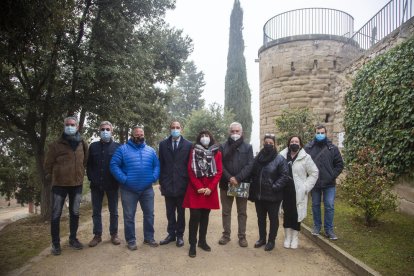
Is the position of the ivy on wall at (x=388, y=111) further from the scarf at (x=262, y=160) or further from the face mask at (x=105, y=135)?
the face mask at (x=105, y=135)

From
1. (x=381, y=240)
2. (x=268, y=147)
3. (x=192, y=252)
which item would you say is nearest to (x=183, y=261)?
(x=192, y=252)

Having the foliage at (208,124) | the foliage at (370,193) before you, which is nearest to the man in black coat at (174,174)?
the foliage at (370,193)

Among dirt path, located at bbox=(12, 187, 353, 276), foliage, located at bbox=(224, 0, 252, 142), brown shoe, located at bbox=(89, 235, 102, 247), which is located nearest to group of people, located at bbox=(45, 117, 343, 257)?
brown shoe, located at bbox=(89, 235, 102, 247)

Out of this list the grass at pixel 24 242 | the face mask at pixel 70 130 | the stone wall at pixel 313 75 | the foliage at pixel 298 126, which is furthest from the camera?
the stone wall at pixel 313 75

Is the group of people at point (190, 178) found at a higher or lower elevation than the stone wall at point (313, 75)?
lower

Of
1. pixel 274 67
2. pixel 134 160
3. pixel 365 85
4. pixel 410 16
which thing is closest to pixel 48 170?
pixel 134 160

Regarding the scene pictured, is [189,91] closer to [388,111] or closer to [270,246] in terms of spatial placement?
[388,111]

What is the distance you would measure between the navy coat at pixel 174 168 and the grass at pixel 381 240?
8.91 feet

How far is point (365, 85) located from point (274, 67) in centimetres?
545

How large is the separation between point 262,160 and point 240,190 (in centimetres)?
60

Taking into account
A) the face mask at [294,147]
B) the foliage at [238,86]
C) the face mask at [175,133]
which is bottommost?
the face mask at [294,147]

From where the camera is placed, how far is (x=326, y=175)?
16.7 ft

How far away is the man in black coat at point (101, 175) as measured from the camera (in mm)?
4938

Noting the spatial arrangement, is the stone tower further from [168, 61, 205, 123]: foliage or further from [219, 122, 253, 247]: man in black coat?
[168, 61, 205, 123]: foliage
